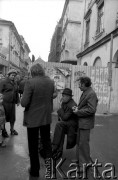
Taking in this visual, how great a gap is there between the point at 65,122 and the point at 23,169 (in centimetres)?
122

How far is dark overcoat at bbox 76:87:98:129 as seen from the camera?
3.63 metres

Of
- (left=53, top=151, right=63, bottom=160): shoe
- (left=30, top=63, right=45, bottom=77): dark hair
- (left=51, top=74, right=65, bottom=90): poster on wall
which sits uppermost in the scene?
(left=30, top=63, right=45, bottom=77): dark hair

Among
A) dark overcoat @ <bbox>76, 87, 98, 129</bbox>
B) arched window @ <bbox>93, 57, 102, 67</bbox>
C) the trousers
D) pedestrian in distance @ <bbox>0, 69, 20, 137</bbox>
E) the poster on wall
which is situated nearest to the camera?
the trousers

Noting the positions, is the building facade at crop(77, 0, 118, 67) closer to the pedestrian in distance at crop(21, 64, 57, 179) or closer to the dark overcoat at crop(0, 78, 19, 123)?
the dark overcoat at crop(0, 78, 19, 123)

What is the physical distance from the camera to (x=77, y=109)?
3799mm

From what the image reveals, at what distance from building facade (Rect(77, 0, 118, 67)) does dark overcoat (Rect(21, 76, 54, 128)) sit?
7127mm

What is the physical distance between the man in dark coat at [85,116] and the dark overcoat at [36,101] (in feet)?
2.16

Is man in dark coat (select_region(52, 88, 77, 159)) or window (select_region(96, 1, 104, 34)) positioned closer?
man in dark coat (select_region(52, 88, 77, 159))

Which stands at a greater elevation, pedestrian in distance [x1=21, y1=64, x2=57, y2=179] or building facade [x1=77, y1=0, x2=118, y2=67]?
building facade [x1=77, y1=0, x2=118, y2=67]

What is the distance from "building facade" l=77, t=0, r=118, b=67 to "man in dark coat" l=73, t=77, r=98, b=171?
6538 mm

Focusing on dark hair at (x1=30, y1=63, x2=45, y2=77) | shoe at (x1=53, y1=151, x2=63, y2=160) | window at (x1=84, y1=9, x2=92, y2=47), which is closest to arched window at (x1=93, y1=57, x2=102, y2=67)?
window at (x1=84, y1=9, x2=92, y2=47)

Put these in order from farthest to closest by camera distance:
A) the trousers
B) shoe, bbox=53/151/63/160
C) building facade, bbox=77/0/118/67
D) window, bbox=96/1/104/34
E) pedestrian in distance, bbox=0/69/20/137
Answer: window, bbox=96/1/104/34 → building facade, bbox=77/0/118/67 → pedestrian in distance, bbox=0/69/20/137 → shoe, bbox=53/151/63/160 → the trousers

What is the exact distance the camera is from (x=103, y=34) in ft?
41.8

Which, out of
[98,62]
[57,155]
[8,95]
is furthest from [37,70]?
[98,62]
